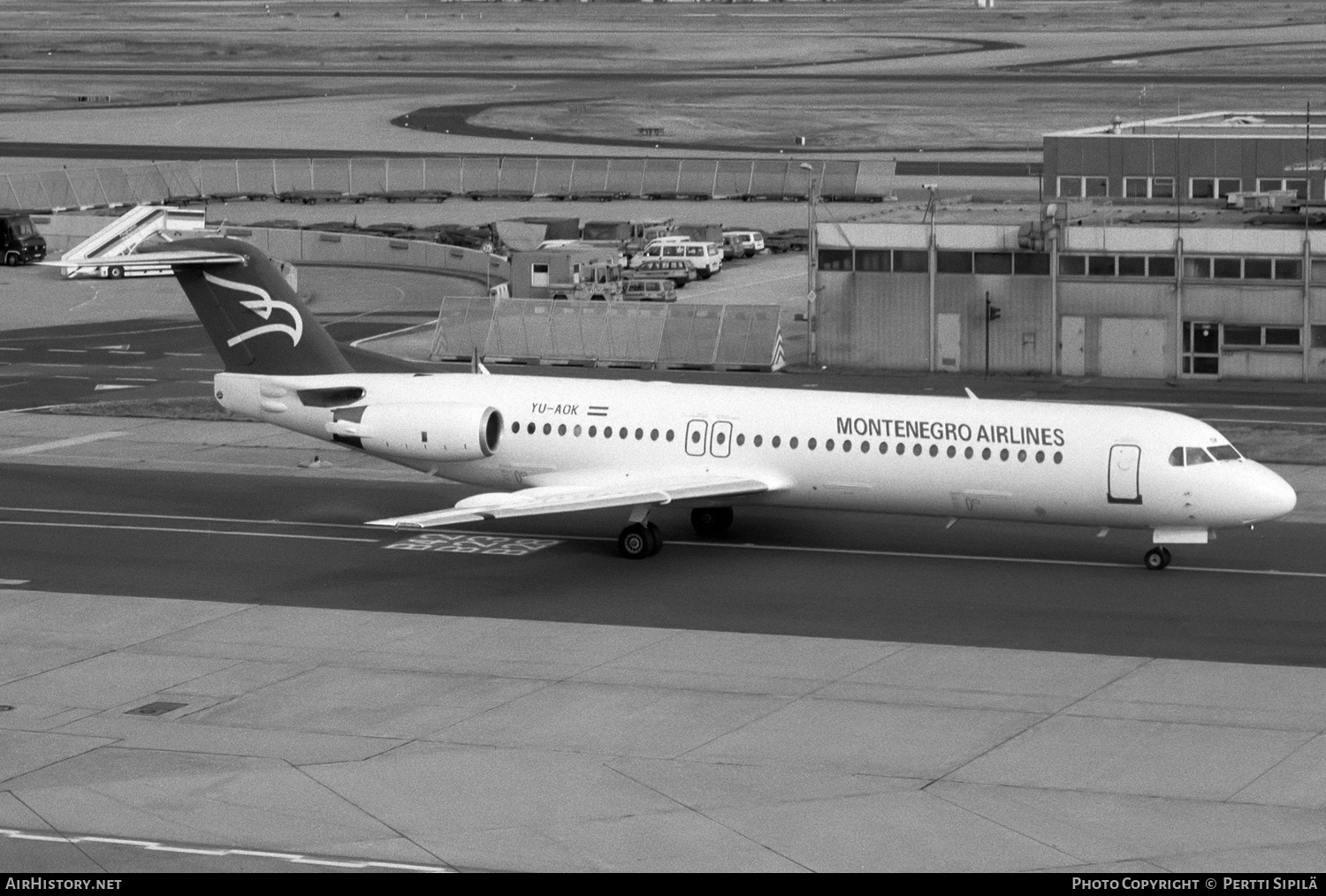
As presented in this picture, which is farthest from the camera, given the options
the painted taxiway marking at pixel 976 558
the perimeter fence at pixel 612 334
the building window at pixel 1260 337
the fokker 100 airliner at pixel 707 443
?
the perimeter fence at pixel 612 334

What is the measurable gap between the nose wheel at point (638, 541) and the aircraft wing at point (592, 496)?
79 cm

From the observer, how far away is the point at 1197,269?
59.2 meters

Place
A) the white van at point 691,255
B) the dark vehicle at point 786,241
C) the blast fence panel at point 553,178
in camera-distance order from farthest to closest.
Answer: the blast fence panel at point 553,178 < the dark vehicle at point 786,241 < the white van at point 691,255

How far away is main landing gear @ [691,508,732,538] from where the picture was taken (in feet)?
132

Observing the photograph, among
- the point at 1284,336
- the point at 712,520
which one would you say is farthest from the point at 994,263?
the point at 712,520

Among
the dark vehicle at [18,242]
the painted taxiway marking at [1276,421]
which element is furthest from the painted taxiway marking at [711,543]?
the dark vehicle at [18,242]

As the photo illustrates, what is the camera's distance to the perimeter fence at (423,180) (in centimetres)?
10406

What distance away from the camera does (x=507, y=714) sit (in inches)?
1109

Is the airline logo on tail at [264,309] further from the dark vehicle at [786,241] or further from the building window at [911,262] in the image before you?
the dark vehicle at [786,241]

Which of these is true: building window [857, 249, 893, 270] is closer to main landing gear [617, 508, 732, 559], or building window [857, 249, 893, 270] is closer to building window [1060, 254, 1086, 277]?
building window [1060, 254, 1086, 277]

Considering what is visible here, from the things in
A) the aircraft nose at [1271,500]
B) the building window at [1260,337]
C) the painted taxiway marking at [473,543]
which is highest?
the building window at [1260,337]

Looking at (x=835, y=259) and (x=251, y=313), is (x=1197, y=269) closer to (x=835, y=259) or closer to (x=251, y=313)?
(x=835, y=259)

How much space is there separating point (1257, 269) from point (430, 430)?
3037 centimetres

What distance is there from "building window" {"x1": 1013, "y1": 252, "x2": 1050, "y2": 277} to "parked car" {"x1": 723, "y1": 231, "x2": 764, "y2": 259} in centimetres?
2793
